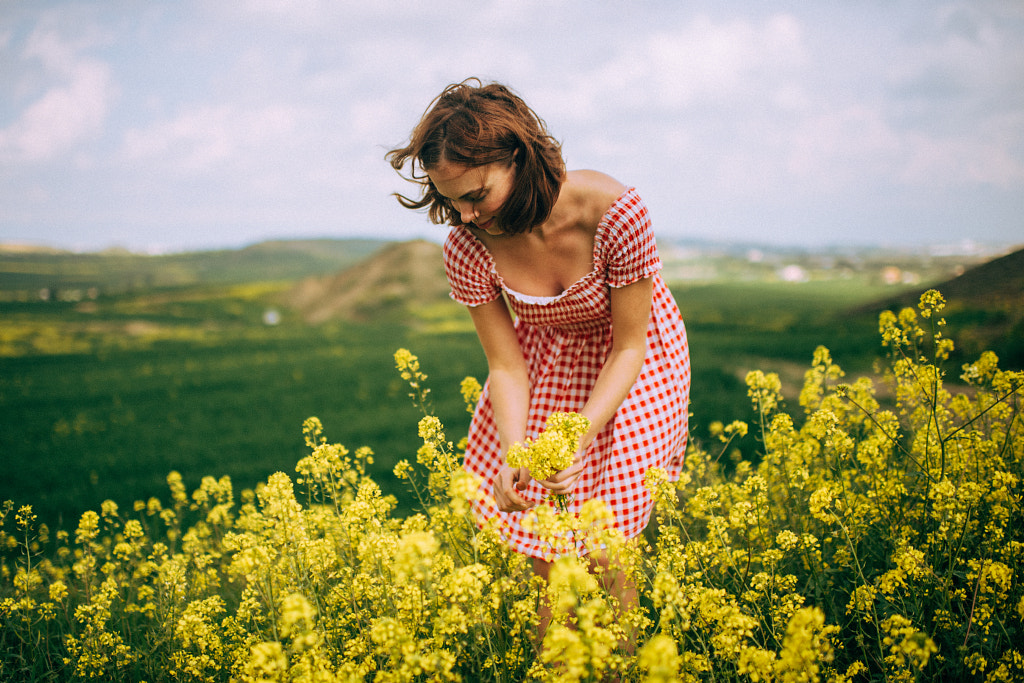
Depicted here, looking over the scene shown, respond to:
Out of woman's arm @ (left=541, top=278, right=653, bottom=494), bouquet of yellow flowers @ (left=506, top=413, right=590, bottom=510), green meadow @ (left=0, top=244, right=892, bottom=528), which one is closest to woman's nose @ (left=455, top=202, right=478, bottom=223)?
woman's arm @ (left=541, top=278, right=653, bottom=494)

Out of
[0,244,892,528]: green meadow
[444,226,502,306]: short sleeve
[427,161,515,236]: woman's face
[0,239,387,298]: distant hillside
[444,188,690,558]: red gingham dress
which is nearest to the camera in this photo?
[427,161,515,236]: woman's face

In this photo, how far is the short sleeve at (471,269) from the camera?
2.51 m

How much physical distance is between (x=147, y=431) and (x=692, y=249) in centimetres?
8625

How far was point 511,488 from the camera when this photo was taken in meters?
2.07

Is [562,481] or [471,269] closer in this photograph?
[562,481]

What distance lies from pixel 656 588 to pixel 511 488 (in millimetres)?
755

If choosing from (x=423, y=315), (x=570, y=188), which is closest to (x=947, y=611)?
(x=570, y=188)

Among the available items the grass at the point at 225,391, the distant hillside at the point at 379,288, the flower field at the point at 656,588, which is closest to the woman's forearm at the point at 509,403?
the flower field at the point at 656,588

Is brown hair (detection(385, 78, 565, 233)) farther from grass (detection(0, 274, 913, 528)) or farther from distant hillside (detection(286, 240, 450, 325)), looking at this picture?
distant hillside (detection(286, 240, 450, 325))

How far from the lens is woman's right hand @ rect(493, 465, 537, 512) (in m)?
2.06

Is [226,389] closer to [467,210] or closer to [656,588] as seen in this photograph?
[467,210]

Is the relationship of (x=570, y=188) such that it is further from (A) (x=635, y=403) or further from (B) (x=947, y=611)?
(B) (x=947, y=611)

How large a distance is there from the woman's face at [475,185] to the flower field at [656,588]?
2.63 feet

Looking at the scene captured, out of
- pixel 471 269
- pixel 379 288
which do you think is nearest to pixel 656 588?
pixel 471 269
